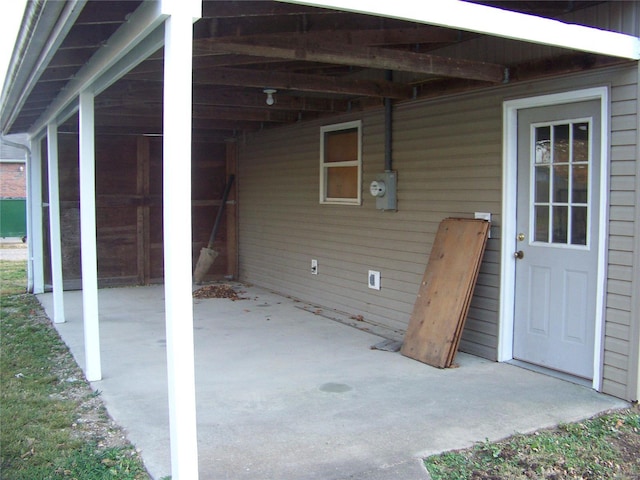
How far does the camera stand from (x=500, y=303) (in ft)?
16.9

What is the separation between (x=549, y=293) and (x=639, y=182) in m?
1.15

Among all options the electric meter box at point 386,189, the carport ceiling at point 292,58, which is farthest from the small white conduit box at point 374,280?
the carport ceiling at point 292,58

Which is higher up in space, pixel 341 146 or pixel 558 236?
pixel 341 146

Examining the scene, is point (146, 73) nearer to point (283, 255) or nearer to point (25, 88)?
point (25, 88)

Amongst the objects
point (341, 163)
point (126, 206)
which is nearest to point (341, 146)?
point (341, 163)

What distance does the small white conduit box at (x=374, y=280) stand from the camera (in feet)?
22.0

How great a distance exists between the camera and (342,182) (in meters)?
7.54

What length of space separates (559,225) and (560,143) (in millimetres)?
630

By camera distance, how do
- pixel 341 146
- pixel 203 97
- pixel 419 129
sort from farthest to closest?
pixel 341 146, pixel 203 97, pixel 419 129

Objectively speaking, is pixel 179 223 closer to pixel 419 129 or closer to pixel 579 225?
pixel 579 225

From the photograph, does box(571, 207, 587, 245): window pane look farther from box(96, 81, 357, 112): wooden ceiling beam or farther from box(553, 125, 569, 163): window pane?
box(96, 81, 357, 112): wooden ceiling beam

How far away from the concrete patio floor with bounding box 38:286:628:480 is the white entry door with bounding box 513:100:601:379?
300mm

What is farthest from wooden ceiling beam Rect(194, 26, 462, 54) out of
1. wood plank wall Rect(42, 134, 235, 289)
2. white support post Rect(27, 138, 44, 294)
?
wood plank wall Rect(42, 134, 235, 289)

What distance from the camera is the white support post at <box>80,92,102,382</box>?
4512 millimetres
